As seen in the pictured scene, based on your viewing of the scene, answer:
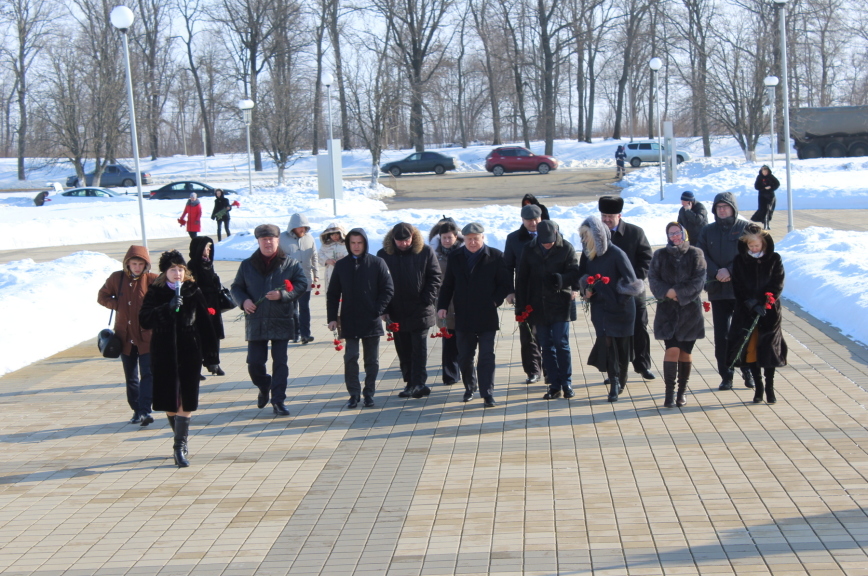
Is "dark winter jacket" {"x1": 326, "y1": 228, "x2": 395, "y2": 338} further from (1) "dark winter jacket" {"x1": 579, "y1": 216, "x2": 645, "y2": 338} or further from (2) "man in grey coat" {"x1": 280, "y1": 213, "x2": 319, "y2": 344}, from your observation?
(2) "man in grey coat" {"x1": 280, "y1": 213, "x2": 319, "y2": 344}

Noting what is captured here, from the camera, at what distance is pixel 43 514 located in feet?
18.1

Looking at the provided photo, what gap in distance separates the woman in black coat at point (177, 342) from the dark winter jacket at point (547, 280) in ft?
9.02

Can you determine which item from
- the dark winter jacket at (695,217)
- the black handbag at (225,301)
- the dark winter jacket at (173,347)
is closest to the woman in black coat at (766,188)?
the dark winter jacket at (695,217)

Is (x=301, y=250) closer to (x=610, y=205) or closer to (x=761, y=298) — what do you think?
(x=610, y=205)

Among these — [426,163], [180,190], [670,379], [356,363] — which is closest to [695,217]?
[670,379]

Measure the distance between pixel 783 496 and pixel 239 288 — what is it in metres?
4.51

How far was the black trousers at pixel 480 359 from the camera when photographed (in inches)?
299

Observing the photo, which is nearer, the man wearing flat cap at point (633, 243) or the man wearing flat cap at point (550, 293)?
the man wearing flat cap at point (550, 293)

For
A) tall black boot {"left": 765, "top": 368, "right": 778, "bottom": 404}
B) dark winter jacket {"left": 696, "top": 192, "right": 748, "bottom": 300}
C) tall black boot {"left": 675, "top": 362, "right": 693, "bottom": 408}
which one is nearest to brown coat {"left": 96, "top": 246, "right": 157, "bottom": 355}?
tall black boot {"left": 675, "top": 362, "right": 693, "bottom": 408}

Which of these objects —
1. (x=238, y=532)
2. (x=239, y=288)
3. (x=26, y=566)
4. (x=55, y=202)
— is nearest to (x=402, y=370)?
(x=239, y=288)

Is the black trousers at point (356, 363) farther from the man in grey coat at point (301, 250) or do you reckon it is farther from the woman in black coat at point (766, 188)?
the woman in black coat at point (766, 188)

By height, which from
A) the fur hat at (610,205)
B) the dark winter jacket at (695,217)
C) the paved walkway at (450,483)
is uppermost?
the fur hat at (610,205)

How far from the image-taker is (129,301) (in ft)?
24.2

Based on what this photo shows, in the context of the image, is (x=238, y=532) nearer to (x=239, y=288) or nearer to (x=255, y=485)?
(x=255, y=485)
